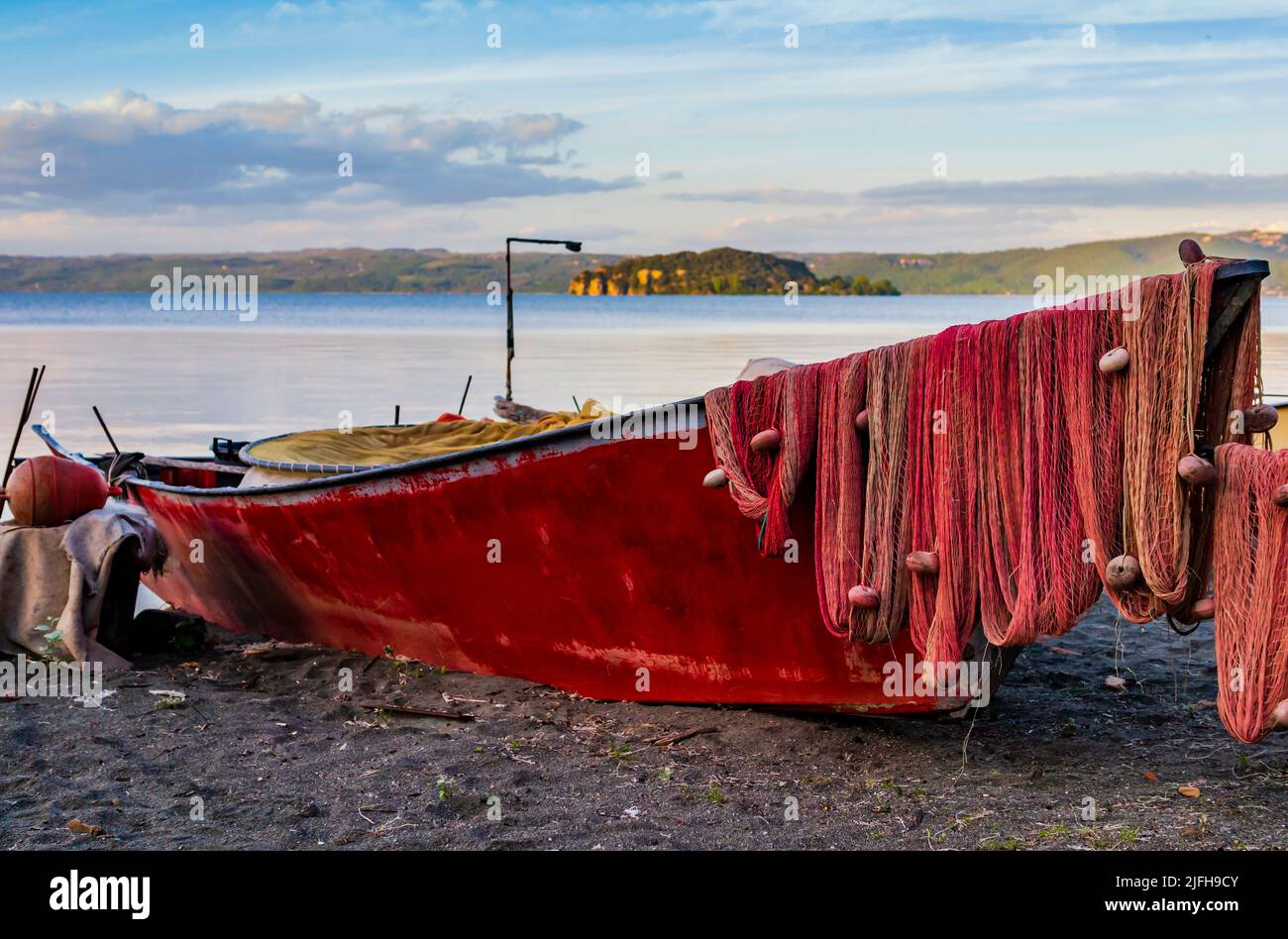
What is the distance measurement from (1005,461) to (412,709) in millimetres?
3201

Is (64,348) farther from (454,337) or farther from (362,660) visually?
(362,660)

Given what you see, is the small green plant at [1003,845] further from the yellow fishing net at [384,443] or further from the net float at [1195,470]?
the yellow fishing net at [384,443]

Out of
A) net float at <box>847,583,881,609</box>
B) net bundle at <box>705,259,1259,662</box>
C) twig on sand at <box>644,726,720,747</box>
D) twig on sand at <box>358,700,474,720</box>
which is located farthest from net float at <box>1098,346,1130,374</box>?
twig on sand at <box>358,700,474,720</box>

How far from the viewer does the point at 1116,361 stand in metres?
4.09

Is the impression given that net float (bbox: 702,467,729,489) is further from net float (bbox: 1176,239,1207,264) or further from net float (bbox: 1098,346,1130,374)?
net float (bbox: 1176,239,1207,264)

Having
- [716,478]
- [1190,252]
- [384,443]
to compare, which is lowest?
[384,443]

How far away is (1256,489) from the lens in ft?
12.9

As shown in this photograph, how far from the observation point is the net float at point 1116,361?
4.08 meters

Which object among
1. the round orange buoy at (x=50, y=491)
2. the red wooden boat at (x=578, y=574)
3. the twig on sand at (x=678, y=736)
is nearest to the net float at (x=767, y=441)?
the red wooden boat at (x=578, y=574)

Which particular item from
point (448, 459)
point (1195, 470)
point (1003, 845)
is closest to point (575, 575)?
point (448, 459)

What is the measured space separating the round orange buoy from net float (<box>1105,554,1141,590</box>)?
5722mm

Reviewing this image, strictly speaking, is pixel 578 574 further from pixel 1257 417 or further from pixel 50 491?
pixel 50 491

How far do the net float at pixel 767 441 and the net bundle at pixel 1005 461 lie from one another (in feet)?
0.10

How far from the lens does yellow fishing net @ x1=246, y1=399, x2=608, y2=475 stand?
7.73 meters
